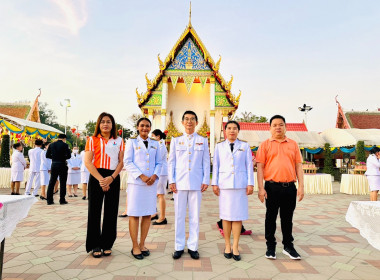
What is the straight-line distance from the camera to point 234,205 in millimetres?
2895

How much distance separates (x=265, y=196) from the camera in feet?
9.93

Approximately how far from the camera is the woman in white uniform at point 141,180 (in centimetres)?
284

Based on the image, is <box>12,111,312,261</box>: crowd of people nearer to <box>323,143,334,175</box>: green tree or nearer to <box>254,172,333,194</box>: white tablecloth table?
<box>254,172,333,194</box>: white tablecloth table

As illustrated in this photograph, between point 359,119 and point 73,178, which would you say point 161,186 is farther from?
point 359,119

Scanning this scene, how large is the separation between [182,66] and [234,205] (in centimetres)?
1414

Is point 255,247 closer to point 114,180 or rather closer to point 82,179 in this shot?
point 114,180

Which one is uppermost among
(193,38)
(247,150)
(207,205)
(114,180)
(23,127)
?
A: (193,38)

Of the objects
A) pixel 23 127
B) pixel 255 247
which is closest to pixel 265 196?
pixel 255 247

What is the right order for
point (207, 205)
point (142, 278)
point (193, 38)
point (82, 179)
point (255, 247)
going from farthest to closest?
point (193, 38), point (82, 179), point (207, 205), point (255, 247), point (142, 278)

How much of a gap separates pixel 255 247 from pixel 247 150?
4.72 feet

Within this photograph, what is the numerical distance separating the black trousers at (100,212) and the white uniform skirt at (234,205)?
4.58 feet

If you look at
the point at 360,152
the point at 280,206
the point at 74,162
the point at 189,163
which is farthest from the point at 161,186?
the point at 360,152

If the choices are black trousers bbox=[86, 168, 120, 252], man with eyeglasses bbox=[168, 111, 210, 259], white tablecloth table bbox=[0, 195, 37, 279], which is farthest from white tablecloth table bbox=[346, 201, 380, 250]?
white tablecloth table bbox=[0, 195, 37, 279]

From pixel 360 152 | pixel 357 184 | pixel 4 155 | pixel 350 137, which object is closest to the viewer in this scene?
pixel 357 184
